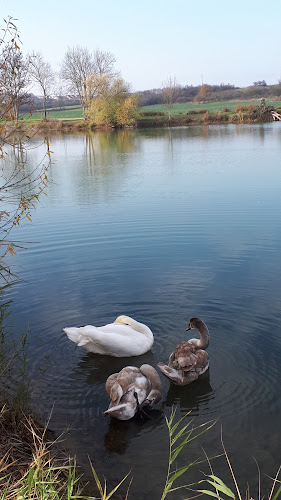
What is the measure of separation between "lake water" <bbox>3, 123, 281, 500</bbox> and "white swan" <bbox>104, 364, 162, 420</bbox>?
189 millimetres

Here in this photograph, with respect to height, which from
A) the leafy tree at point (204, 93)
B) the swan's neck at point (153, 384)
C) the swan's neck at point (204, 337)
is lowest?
the swan's neck at point (153, 384)

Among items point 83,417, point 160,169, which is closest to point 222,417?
point 83,417

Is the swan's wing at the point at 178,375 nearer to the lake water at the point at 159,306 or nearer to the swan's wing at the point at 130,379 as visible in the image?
the lake water at the point at 159,306

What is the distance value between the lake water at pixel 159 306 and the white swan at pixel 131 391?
19 centimetres

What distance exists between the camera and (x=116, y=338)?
6082 millimetres

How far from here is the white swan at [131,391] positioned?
194 inches

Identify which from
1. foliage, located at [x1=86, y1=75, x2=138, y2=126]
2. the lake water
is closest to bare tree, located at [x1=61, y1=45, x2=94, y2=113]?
foliage, located at [x1=86, y1=75, x2=138, y2=126]

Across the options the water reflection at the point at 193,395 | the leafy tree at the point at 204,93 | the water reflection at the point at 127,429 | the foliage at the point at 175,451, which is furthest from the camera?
the leafy tree at the point at 204,93

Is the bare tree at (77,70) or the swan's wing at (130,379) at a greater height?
the bare tree at (77,70)

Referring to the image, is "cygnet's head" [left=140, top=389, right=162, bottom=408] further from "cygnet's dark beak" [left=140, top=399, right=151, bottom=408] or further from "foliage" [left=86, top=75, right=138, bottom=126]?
"foliage" [left=86, top=75, right=138, bottom=126]

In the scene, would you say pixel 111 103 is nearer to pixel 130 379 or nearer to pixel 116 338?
pixel 116 338

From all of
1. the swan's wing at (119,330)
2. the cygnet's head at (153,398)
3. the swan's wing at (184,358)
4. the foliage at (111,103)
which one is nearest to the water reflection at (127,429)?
the cygnet's head at (153,398)

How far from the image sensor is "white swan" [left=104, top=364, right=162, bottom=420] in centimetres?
492

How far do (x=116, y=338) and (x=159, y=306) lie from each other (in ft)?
5.52
